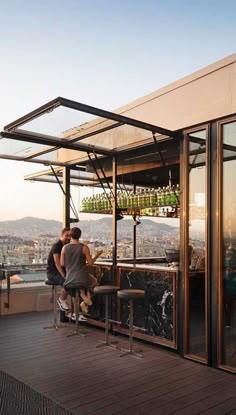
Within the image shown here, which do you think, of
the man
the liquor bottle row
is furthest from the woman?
the liquor bottle row

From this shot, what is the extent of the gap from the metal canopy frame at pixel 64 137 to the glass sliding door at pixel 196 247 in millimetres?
428

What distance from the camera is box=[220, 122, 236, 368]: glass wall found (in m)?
4.05

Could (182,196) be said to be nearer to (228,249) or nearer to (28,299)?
(228,249)

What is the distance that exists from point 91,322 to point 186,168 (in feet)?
9.25

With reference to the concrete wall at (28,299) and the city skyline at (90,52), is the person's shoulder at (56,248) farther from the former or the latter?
the concrete wall at (28,299)

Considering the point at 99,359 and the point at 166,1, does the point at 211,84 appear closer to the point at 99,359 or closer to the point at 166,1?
the point at 166,1

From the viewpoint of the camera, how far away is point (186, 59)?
21.3ft

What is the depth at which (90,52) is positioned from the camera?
22.2 feet

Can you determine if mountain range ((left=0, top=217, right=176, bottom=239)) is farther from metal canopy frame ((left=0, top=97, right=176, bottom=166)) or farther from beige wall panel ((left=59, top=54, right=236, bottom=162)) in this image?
beige wall panel ((left=59, top=54, right=236, bottom=162))

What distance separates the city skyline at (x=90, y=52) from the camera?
5.86 m

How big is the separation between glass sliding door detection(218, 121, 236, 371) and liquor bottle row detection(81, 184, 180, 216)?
983 millimetres

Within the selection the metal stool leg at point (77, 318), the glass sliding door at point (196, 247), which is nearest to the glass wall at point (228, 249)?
the glass sliding door at point (196, 247)


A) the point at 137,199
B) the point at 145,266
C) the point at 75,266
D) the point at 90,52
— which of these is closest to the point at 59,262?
the point at 75,266

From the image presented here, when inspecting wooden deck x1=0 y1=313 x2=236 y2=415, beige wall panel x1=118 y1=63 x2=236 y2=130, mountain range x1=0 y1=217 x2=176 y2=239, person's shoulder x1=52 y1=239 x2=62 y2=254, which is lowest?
wooden deck x1=0 y1=313 x2=236 y2=415
